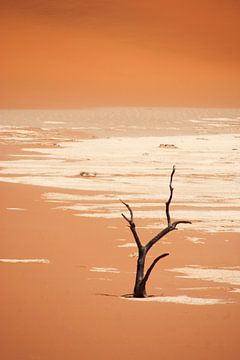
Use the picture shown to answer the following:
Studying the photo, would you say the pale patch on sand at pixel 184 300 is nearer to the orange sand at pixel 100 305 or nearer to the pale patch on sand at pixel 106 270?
the orange sand at pixel 100 305

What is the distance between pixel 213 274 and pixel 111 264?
125 cm

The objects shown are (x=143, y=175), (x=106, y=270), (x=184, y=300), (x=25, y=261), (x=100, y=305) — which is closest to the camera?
(x=100, y=305)

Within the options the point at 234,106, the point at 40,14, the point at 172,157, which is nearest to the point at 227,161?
the point at 172,157

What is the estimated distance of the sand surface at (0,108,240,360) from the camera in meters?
7.89

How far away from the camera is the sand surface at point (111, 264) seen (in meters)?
7.89

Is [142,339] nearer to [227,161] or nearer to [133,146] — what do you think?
[227,161]

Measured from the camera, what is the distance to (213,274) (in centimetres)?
1141

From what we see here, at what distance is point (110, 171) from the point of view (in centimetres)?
2461

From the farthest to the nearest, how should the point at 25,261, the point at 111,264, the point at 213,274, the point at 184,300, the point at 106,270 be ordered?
the point at 111,264 < the point at 25,261 < the point at 106,270 < the point at 213,274 < the point at 184,300

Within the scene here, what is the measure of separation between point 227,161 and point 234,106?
39.9 metres

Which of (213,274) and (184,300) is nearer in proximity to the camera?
(184,300)

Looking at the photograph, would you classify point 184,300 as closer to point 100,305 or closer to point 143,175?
point 100,305

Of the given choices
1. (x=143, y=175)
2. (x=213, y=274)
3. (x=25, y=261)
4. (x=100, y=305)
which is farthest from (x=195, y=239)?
(x=143, y=175)

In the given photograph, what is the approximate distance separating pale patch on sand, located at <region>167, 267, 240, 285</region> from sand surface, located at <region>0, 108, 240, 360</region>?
0.01 metres
